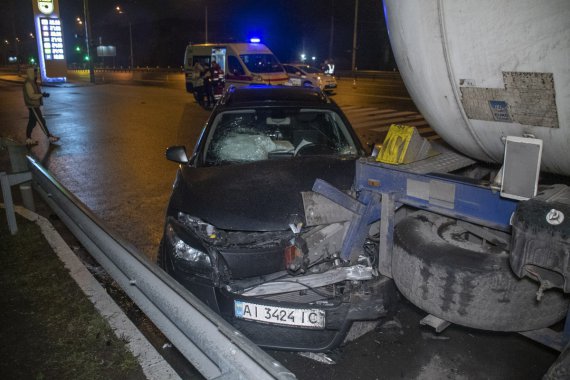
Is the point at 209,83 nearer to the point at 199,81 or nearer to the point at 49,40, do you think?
the point at 199,81

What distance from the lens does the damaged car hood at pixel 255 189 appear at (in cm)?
315

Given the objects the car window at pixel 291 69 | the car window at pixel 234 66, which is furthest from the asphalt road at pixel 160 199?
the car window at pixel 291 69

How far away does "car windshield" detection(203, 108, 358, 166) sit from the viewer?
4.41m

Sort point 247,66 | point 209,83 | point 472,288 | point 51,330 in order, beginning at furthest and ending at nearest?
point 247,66 → point 209,83 → point 51,330 → point 472,288

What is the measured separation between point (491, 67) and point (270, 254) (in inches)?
66.6

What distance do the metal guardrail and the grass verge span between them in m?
0.58

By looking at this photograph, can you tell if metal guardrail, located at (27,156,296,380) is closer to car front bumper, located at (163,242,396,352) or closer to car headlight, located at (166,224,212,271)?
car headlight, located at (166,224,212,271)

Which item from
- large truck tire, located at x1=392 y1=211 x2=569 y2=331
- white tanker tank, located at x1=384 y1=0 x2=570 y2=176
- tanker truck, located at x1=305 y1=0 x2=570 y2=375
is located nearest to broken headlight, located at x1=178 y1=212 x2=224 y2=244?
tanker truck, located at x1=305 y1=0 x2=570 y2=375

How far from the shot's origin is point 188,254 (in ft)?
10.1

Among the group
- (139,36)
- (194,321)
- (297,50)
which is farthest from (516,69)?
(139,36)

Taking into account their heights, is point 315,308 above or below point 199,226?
below

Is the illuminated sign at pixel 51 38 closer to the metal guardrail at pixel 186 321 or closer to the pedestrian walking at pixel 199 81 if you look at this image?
the pedestrian walking at pixel 199 81

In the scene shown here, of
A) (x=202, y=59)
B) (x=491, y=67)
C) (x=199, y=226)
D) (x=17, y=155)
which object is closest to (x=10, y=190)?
(x=17, y=155)

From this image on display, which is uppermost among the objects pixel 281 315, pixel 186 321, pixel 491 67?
pixel 491 67
